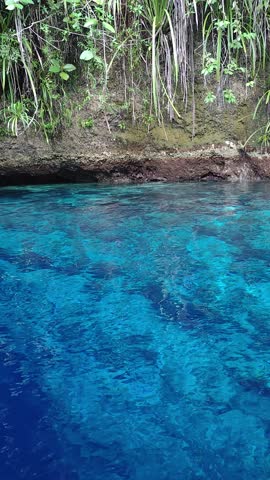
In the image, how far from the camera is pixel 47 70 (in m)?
3.77

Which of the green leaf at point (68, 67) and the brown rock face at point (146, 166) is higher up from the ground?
the green leaf at point (68, 67)

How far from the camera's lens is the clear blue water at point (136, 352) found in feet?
2.99

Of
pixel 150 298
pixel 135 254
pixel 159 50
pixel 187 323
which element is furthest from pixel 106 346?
pixel 159 50

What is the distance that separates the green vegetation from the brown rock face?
238 mm

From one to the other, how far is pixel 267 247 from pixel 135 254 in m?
0.61

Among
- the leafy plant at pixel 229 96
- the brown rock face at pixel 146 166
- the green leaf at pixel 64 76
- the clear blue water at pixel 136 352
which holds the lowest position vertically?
the brown rock face at pixel 146 166

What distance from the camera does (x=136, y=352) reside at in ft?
→ 4.22

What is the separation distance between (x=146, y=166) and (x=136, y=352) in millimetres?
3013

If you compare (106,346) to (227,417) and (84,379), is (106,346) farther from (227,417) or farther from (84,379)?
(227,417)

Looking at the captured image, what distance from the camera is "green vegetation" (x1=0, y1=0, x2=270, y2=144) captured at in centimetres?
364

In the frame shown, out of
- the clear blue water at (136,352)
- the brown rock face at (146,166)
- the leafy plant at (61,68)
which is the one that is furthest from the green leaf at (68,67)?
the clear blue water at (136,352)

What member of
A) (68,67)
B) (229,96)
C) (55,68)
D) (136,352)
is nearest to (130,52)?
(68,67)

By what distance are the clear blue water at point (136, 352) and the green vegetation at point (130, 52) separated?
1614 mm

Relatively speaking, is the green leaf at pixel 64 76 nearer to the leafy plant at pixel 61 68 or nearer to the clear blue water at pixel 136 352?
the leafy plant at pixel 61 68
